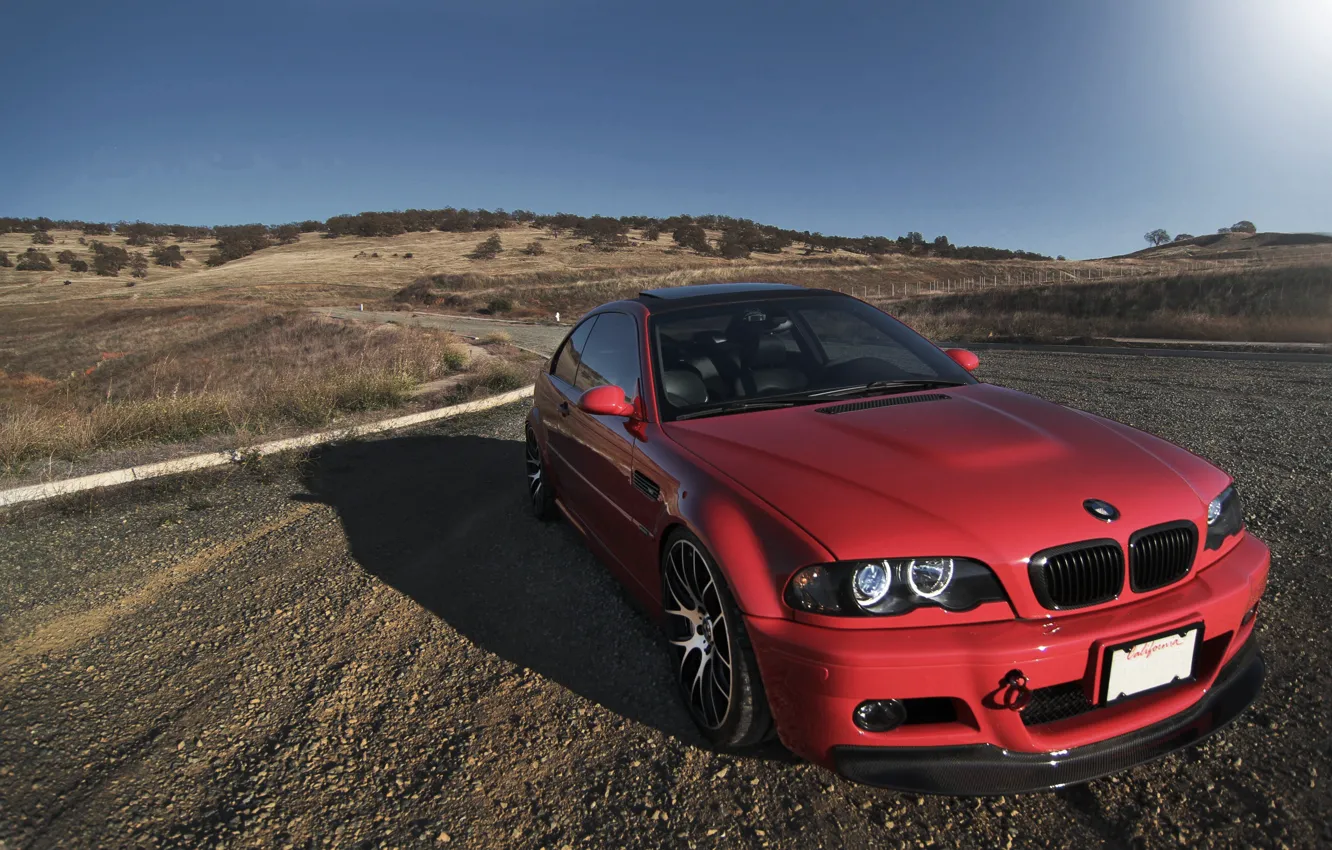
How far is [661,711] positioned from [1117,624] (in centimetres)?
156

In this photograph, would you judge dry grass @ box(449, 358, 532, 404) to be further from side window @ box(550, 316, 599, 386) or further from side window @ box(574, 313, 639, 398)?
side window @ box(574, 313, 639, 398)

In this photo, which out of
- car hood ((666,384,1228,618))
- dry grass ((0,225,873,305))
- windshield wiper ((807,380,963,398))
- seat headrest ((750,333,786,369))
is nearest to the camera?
car hood ((666,384,1228,618))

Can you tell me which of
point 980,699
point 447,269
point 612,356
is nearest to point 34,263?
point 447,269

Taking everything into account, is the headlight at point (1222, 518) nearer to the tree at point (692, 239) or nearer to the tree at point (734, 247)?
the tree at point (734, 247)

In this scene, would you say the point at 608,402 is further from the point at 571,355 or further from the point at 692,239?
the point at 692,239

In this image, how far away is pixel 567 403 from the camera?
4238 mm

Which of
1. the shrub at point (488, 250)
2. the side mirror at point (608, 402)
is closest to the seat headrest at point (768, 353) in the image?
the side mirror at point (608, 402)

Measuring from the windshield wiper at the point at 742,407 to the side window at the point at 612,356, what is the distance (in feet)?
1.24

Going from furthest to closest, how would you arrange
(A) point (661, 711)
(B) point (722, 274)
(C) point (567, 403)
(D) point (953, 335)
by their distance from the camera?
(B) point (722, 274) < (D) point (953, 335) < (C) point (567, 403) < (A) point (661, 711)

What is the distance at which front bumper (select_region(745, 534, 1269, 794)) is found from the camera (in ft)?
6.28

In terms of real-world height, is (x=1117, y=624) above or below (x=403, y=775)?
above

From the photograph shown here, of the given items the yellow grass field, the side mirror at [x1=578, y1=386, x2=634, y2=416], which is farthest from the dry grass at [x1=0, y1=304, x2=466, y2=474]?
the yellow grass field

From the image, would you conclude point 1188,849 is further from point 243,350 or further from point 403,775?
point 243,350

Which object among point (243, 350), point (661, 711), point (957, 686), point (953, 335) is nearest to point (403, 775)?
point (661, 711)
